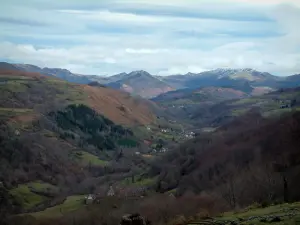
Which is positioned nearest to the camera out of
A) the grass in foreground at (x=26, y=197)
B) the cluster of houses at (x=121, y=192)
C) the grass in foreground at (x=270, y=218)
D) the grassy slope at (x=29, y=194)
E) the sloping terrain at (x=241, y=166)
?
the grass in foreground at (x=270, y=218)

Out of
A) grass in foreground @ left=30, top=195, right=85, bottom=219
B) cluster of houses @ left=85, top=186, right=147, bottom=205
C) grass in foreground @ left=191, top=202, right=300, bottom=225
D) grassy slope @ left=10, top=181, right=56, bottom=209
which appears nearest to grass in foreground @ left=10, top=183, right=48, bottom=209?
grassy slope @ left=10, top=181, right=56, bottom=209

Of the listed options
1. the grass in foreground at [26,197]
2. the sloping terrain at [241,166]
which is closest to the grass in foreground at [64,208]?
the grass in foreground at [26,197]

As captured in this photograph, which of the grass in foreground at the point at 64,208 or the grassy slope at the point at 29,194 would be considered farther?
the grassy slope at the point at 29,194

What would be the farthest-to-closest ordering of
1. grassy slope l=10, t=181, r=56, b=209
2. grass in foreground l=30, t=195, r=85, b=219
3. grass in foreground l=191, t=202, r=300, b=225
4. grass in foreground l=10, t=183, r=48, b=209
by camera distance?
grassy slope l=10, t=181, r=56, b=209 < grass in foreground l=10, t=183, r=48, b=209 < grass in foreground l=30, t=195, r=85, b=219 < grass in foreground l=191, t=202, r=300, b=225

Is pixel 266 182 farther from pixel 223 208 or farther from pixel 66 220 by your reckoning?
pixel 66 220

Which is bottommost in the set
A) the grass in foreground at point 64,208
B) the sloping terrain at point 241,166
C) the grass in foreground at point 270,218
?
the grass in foreground at point 64,208

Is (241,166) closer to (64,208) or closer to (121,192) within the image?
(121,192)

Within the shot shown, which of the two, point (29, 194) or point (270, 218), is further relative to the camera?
point (29, 194)

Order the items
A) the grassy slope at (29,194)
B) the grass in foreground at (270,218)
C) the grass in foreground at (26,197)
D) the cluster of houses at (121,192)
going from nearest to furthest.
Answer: the grass in foreground at (270,218) → the cluster of houses at (121,192) → the grass in foreground at (26,197) → the grassy slope at (29,194)

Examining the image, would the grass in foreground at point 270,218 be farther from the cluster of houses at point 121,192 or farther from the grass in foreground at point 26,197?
the grass in foreground at point 26,197

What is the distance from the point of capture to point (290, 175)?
2886 inches

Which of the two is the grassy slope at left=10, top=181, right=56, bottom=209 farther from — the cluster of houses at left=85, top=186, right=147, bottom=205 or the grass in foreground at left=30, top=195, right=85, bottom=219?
the cluster of houses at left=85, top=186, right=147, bottom=205

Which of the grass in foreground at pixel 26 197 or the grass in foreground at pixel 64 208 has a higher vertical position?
the grass in foreground at pixel 64 208

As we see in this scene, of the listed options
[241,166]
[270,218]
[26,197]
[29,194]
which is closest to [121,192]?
[26,197]
